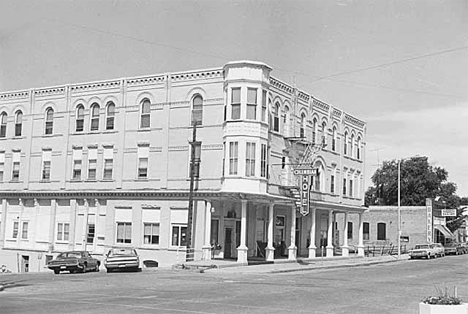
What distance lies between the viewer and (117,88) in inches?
1775

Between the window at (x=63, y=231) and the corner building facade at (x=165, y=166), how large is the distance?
9 centimetres

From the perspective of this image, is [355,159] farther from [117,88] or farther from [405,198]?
[405,198]

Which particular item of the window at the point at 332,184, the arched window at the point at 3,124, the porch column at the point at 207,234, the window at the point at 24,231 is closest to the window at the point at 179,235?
the porch column at the point at 207,234

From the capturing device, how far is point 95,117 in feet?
152

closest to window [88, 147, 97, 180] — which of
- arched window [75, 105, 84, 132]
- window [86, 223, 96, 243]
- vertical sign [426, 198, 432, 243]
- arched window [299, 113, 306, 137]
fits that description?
arched window [75, 105, 84, 132]

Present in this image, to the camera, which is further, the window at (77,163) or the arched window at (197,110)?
the window at (77,163)

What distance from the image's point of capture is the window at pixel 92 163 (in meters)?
45.9

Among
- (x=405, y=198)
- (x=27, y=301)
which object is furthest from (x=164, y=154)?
(x=405, y=198)

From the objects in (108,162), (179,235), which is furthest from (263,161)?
(108,162)

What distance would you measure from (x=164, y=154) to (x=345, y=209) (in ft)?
→ 59.6

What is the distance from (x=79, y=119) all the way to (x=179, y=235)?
12596 mm

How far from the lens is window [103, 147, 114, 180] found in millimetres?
45125

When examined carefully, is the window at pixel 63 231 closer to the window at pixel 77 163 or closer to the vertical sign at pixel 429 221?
the window at pixel 77 163

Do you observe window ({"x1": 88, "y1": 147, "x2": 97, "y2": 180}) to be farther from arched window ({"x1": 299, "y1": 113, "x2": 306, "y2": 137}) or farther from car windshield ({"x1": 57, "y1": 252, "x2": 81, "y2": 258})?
arched window ({"x1": 299, "y1": 113, "x2": 306, "y2": 137})
